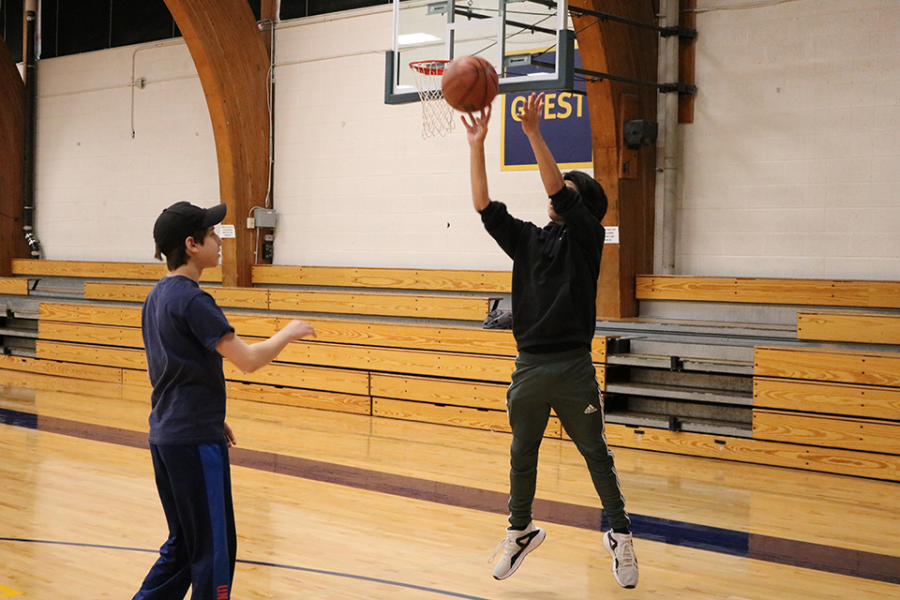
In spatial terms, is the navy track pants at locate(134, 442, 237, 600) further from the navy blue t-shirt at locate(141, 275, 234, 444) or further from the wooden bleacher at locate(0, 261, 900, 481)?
the wooden bleacher at locate(0, 261, 900, 481)

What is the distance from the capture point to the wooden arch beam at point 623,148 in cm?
752

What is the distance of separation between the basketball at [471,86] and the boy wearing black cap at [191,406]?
170cm

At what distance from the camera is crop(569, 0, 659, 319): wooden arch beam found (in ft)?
24.7

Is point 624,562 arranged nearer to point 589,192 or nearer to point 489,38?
point 589,192

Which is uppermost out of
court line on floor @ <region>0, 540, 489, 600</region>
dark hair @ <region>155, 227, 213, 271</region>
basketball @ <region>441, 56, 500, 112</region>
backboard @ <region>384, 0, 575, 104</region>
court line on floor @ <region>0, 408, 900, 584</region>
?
backboard @ <region>384, 0, 575, 104</region>

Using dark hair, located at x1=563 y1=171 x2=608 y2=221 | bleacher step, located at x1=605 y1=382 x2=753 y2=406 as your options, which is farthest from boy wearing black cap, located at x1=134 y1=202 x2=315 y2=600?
bleacher step, located at x1=605 y1=382 x2=753 y2=406

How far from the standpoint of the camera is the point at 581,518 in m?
5.02

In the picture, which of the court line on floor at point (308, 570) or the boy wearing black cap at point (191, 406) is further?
the court line on floor at point (308, 570)

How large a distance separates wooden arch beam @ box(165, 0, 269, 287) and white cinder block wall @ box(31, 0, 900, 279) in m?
0.25

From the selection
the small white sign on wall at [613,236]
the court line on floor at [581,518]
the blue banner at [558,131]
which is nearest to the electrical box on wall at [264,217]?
the blue banner at [558,131]

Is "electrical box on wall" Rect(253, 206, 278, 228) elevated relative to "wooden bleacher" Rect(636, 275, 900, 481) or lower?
elevated

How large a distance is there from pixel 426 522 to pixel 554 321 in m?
1.78

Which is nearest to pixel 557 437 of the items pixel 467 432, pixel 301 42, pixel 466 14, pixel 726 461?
pixel 467 432

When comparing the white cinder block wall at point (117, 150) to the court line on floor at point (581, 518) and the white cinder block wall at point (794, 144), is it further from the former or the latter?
the white cinder block wall at point (794, 144)
